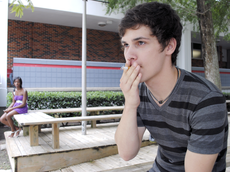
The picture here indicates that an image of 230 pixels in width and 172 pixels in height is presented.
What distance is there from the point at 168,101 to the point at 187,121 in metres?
0.16

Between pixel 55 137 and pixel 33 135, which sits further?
pixel 33 135

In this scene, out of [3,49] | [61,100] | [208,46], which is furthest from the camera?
[3,49]

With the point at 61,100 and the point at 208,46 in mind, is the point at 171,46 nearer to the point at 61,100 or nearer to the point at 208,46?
the point at 208,46

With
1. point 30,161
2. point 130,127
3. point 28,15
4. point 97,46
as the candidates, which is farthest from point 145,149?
point 97,46

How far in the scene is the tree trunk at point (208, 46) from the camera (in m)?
5.80

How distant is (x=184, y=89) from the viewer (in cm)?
118

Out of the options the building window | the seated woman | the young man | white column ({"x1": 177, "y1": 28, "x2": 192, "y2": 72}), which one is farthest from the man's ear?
the building window

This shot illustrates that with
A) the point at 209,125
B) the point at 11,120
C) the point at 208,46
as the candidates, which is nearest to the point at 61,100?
the point at 11,120

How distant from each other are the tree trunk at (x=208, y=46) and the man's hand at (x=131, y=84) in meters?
5.18

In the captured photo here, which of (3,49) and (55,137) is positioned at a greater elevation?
(3,49)

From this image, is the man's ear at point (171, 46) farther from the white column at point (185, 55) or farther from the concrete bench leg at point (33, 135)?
the white column at point (185, 55)

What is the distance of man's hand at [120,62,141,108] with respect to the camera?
1.20m

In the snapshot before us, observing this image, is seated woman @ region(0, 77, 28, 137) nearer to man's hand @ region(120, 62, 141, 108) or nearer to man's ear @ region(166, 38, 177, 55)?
man's hand @ region(120, 62, 141, 108)

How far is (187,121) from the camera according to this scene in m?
1.14
